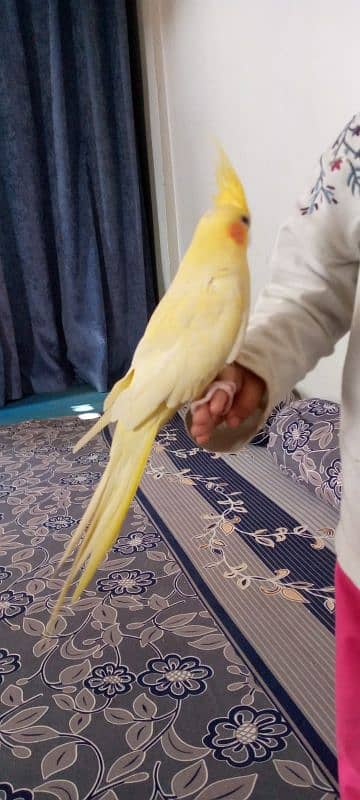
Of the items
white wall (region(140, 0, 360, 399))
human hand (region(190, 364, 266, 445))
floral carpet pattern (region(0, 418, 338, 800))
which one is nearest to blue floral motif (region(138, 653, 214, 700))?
floral carpet pattern (region(0, 418, 338, 800))

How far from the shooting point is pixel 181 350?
1.64 feet

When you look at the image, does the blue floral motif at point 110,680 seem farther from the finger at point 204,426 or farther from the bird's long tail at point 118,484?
the finger at point 204,426

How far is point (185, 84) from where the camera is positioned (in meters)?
2.23

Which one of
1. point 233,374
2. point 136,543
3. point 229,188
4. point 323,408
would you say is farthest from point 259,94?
point 233,374

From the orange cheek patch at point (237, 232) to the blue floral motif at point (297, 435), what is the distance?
1.03 metres

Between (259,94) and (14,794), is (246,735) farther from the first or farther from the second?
(259,94)

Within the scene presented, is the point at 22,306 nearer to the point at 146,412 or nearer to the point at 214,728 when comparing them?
the point at 214,728

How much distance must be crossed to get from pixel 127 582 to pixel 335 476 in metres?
0.49

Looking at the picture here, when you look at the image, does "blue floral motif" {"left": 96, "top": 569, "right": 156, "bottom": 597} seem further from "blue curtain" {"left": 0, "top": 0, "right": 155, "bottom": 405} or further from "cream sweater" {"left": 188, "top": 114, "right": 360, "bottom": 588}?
"blue curtain" {"left": 0, "top": 0, "right": 155, "bottom": 405}

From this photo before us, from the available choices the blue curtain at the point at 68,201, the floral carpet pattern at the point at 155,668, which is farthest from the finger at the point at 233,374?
the blue curtain at the point at 68,201

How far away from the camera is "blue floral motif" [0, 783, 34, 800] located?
786 mm

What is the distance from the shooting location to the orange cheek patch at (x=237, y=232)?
52cm

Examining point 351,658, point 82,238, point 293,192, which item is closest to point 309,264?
point 351,658

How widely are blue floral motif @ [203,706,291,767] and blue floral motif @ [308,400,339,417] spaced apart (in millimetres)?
837
